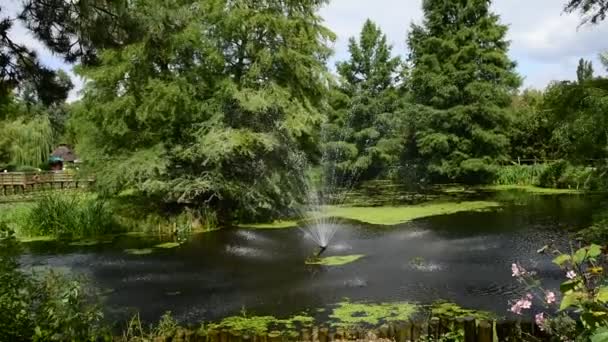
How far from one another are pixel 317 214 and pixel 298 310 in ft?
30.7

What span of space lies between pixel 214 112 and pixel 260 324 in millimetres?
9963

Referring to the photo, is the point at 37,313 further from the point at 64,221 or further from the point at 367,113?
the point at 367,113

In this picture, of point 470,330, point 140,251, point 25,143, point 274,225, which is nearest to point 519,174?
point 274,225

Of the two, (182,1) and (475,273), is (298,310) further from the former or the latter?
(182,1)

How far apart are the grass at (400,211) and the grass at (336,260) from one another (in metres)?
3.86

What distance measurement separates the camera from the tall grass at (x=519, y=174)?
22641 mm

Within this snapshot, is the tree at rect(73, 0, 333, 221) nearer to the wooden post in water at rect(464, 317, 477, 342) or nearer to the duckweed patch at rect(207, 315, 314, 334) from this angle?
the duckweed patch at rect(207, 315, 314, 334)

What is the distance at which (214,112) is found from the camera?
15.0 m

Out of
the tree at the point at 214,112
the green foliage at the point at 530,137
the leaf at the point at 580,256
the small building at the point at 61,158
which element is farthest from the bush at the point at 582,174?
the small building at the point at 61,158

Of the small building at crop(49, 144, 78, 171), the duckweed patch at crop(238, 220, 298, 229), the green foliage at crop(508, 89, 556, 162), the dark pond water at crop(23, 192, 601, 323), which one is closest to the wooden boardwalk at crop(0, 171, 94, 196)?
the duckweed patch at crop(238, 220, 298, 229)

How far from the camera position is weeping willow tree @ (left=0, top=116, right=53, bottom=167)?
30.1 meters

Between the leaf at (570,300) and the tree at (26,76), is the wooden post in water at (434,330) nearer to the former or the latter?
the leaf at (570,300)

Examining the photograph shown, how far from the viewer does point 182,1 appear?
49.5ft

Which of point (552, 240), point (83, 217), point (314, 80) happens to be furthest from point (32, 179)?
point (552, 240)
